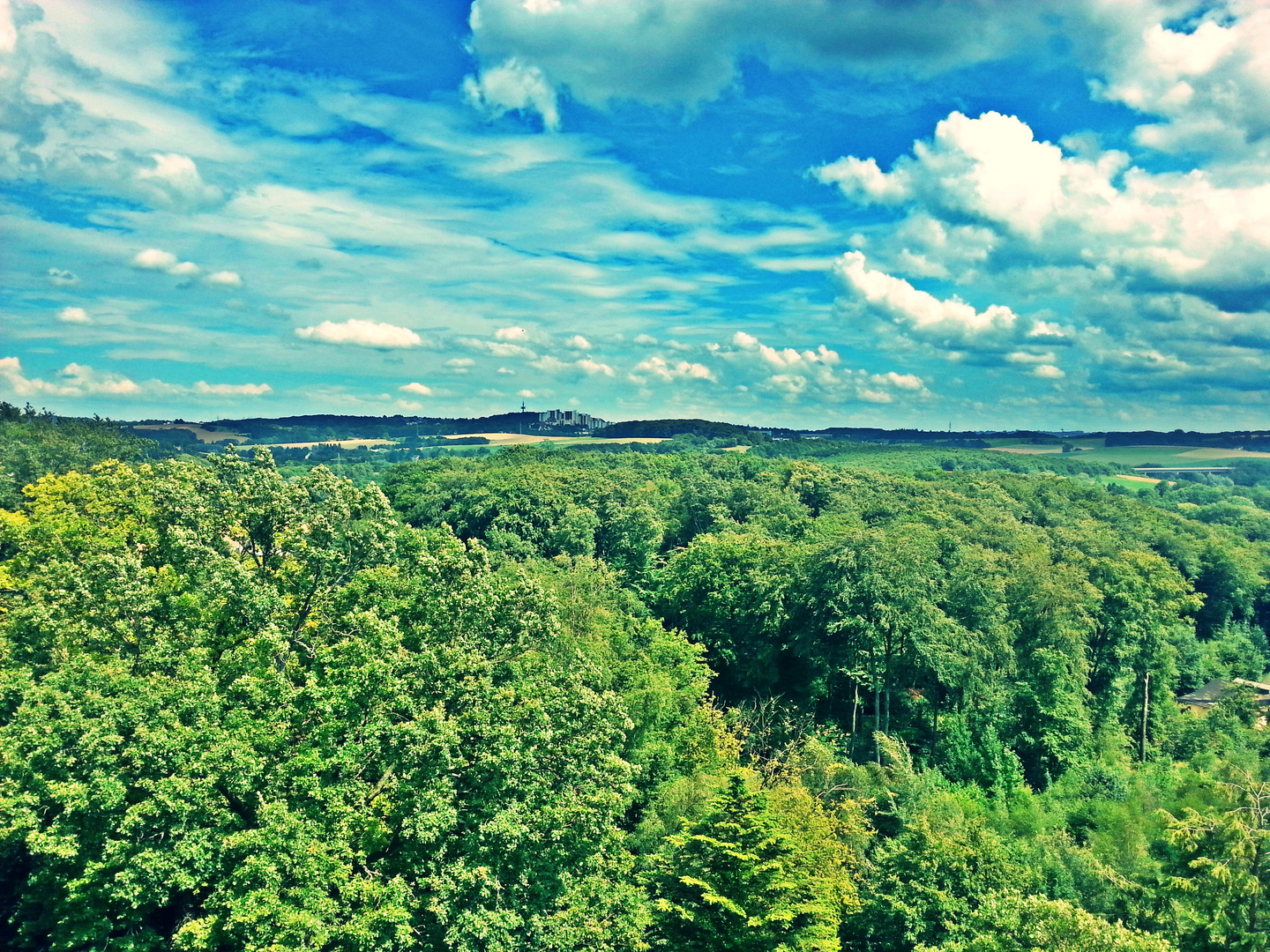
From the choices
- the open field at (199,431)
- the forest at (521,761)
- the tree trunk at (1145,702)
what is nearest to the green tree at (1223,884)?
the forest at (521,761)

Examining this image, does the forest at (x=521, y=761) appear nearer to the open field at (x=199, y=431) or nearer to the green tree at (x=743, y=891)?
the green tree at (x=743, y=891)

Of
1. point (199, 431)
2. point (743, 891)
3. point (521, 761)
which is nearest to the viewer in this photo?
point (521, 761)

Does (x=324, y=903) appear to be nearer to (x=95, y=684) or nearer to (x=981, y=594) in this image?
(x=95, y=684)

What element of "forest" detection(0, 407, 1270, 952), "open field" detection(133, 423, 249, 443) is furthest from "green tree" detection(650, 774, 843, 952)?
"open field" detection(133, 423, 249, 443)

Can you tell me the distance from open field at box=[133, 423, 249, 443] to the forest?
115m

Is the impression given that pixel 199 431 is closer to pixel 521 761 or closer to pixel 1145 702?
pixel 521 761

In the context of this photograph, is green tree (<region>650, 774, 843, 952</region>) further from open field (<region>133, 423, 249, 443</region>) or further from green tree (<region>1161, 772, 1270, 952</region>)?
open field (<region>133, 423, 249, 443</region>)

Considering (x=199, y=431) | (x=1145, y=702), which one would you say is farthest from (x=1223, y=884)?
(x=199, y=431)

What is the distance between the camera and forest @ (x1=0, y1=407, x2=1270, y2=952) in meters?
21.2

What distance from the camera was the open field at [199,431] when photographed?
151 m

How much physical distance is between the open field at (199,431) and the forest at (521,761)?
115 m

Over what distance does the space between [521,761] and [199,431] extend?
16405cm

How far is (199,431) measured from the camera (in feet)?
526

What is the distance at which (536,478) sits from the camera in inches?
3748
